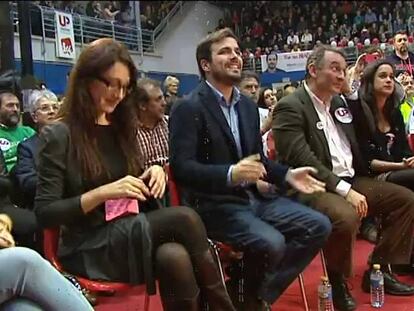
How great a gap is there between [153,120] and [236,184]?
Result: 1.21 m

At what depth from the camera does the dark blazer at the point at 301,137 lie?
7.02ft

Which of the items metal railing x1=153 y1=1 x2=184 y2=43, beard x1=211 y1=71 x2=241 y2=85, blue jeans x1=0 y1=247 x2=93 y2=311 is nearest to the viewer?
blue jeans x1=0 y1=247 x2=93 y2=311

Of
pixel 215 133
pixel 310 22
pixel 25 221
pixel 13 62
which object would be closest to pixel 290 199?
pixel 215 133

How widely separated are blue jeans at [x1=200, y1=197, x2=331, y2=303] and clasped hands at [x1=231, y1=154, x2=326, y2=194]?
8 centimetres

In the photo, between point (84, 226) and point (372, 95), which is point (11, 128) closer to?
point (84, 226)

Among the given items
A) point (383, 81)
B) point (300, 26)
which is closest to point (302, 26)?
point (300, 26)

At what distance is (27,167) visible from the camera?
251 centimetres

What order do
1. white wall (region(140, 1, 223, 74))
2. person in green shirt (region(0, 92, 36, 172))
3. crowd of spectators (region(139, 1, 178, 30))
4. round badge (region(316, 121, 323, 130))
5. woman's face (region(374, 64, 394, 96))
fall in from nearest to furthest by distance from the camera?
round badge (region(316, 121, 323, 130)) → woman's face (region(374, 64, 394, 96)) → person in green shirt (region(0, 92, 36, 172)) → white wall (region(140, 1, 223, 74)) → crowd of spectators (region(139, 1, 178, 30))


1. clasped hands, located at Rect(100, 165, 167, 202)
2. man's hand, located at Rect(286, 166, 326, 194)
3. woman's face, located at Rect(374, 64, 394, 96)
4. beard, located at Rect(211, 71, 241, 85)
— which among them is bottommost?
man's hand, located at Rect(286, 166, 326, 194)

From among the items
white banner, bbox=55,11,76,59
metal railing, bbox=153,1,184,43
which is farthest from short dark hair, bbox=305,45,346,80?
metal railing, bbox=153,1,184,43

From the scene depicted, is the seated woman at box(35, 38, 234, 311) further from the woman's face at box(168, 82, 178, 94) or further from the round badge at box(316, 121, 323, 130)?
the woman's face at box(168, 82, 178, 94)

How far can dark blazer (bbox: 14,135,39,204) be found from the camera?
244cm

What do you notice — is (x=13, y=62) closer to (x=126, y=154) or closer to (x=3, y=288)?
(x=126, y=154)

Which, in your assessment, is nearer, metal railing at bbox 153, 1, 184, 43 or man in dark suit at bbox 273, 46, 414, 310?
man in dark suit at bbox 273, 46, 414, 310
